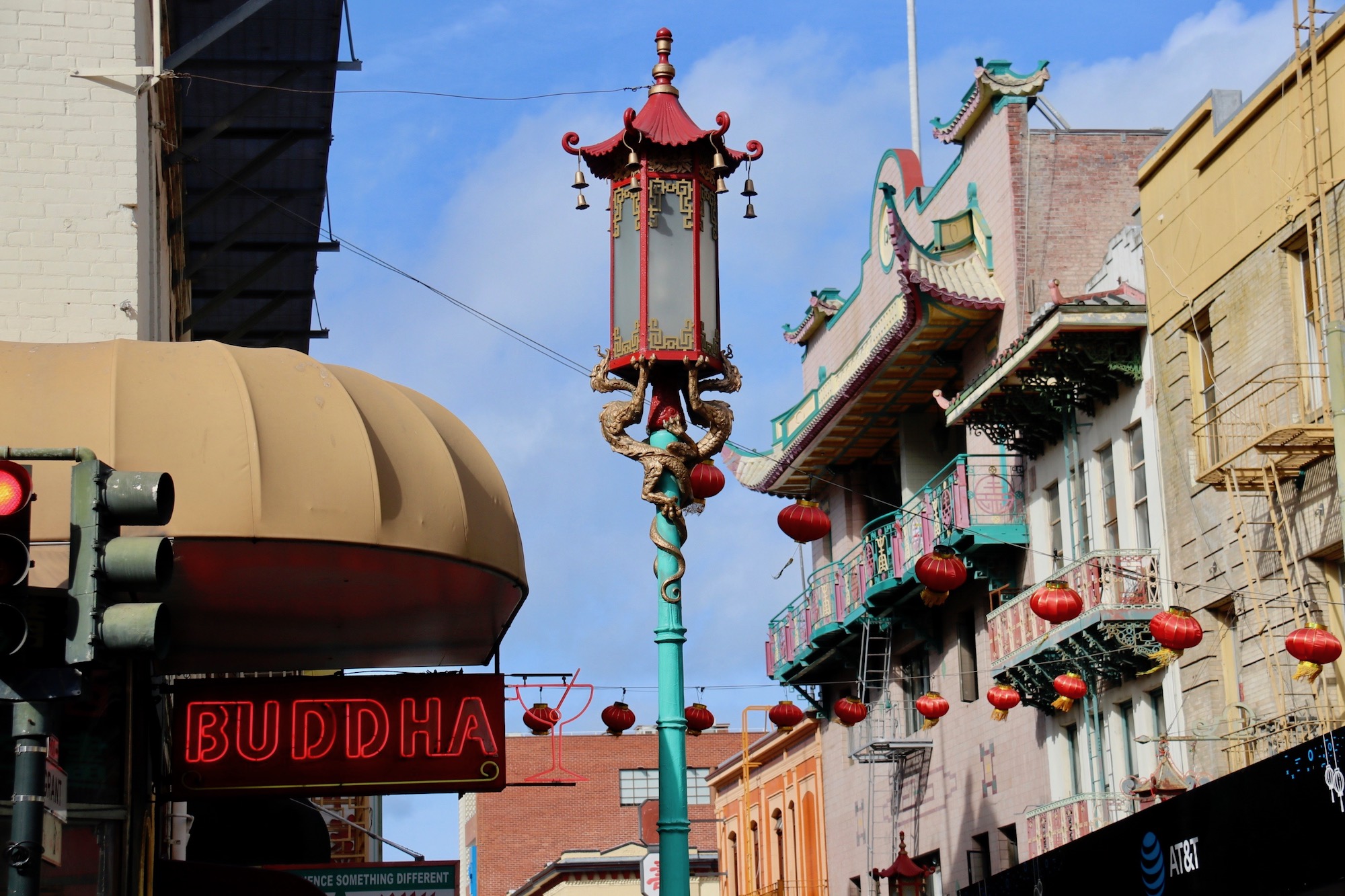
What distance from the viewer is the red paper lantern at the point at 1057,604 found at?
22.6m

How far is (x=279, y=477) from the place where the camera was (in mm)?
10773

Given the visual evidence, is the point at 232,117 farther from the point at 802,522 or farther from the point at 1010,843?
the point at 1010,843

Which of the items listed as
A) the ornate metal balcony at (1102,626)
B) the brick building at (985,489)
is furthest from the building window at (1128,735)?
the ornate metal balcony at (1102,626)

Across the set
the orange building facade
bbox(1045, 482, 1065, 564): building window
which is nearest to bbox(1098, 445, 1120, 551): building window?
bbox(1045, 482, 1065, 564): building window

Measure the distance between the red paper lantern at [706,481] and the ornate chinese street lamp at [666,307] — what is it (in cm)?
74

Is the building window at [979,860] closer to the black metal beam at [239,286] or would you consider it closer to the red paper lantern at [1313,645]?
the red paper lantern at [1313,645]

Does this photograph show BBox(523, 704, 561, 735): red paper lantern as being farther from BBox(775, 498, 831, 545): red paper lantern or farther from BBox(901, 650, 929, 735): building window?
BBox(901, 650, 929, 735): building window

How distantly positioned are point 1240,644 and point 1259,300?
4.19m

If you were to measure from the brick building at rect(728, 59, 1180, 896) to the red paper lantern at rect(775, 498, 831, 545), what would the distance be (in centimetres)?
608

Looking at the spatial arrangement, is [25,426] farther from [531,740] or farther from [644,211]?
[531,740]

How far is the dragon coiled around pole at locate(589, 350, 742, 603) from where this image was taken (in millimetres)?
13023

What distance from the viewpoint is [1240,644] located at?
72.3 ft

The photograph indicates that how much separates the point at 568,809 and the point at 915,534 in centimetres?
5389

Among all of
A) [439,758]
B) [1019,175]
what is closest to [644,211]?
[439,758]
